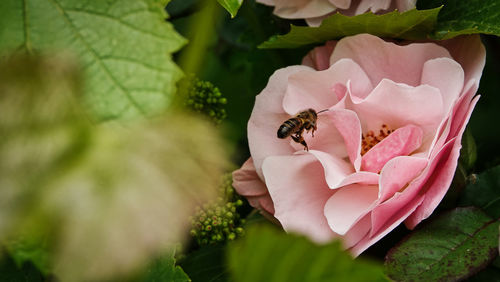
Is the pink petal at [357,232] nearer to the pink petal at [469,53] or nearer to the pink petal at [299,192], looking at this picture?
the pink petal at [299,192]

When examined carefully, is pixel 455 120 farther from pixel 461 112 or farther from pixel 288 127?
pixel 288 127

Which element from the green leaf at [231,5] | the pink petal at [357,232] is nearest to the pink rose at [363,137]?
the pink petal at [357,232]

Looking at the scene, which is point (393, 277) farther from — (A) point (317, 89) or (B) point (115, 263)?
(B) point (115, 263)

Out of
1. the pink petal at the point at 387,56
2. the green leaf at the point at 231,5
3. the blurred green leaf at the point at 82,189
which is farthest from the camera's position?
the pink petal at the point at 387,56

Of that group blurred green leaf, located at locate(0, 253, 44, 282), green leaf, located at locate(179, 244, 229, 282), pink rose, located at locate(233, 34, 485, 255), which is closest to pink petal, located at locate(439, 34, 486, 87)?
pink rose, located at locate(233, 34, 485, 255)

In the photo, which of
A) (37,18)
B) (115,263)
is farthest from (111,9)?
(115,263)

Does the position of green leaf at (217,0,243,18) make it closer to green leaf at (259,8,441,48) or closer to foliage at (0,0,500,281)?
foliage at (0,0,500,281)
